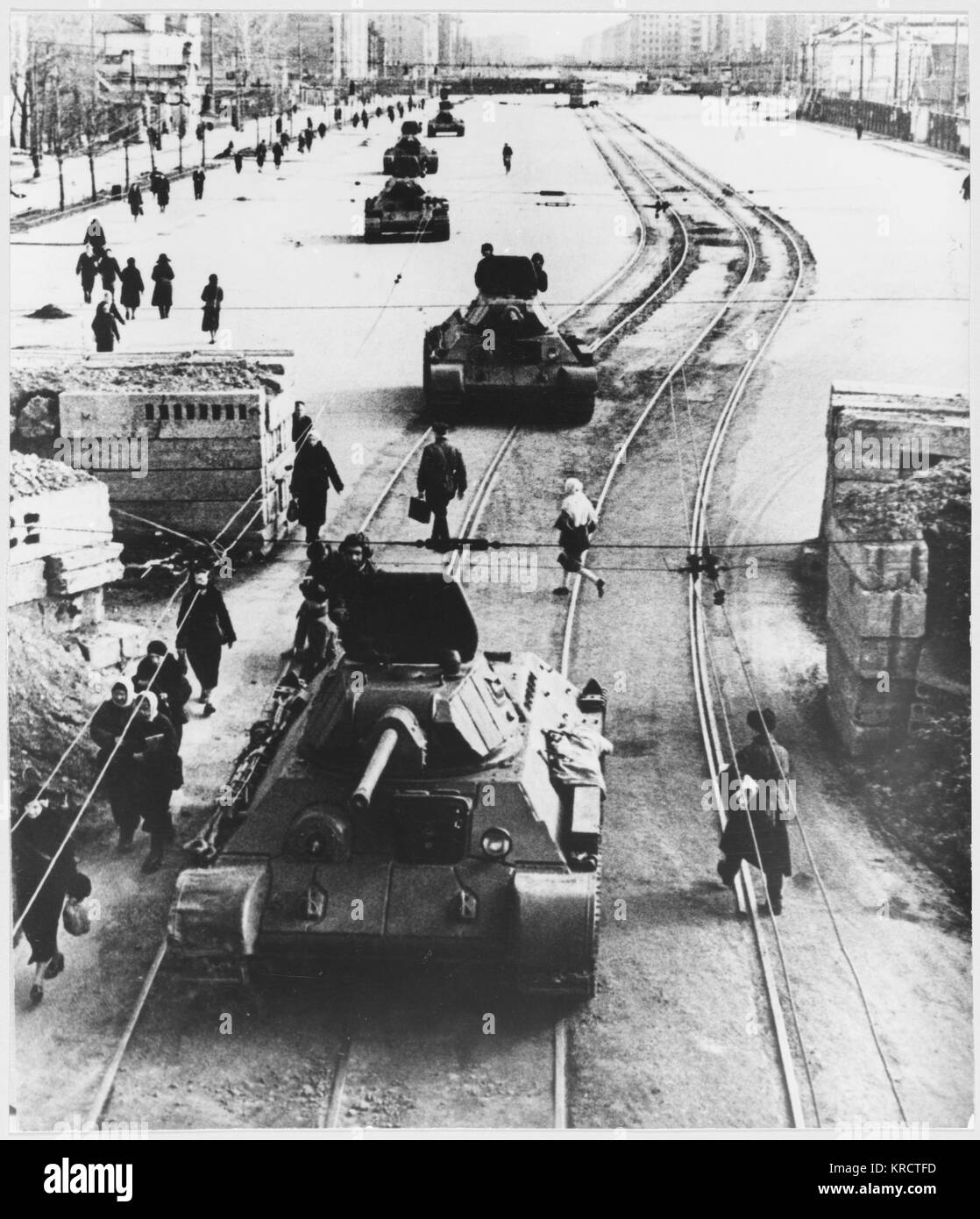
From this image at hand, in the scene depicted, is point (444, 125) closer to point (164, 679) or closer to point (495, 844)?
point (164, 679)

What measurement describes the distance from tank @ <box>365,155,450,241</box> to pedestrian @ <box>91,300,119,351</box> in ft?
25.4

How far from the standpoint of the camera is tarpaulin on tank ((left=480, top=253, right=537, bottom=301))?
22.8 metres

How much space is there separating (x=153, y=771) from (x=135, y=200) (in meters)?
8.28

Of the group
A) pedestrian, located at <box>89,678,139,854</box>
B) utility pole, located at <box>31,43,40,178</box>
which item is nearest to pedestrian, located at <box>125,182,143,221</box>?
utility pole, located at <box>31,43,40,178</box>

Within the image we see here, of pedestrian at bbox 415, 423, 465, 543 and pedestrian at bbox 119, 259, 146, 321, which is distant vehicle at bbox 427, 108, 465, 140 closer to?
pedestrian at bbox 119, 259, 146, 321

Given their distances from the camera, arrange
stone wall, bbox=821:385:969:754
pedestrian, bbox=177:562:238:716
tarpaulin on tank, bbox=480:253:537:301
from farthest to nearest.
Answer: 1. tarpaulin on tank, bbox=480:253:537:301
2. pedestrian, bbox=177:562:238:716
3. stone wall, bbox=821:385:969:754

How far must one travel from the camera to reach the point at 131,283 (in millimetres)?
19391

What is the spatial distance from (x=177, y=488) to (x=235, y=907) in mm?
7471

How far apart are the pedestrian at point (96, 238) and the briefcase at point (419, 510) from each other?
435cm

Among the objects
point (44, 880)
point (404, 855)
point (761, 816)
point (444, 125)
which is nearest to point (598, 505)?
point (761, 816)

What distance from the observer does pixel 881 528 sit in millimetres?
15617

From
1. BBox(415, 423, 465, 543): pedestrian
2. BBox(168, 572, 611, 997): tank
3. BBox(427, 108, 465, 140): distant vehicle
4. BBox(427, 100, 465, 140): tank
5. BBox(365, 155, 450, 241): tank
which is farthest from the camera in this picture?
BBox(427, 108, 465, 140): distant vehicle

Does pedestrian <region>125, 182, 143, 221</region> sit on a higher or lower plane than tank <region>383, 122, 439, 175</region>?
lower

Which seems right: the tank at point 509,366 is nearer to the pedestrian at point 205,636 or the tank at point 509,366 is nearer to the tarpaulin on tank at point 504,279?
the tarpaulin on tank at point 504,279
